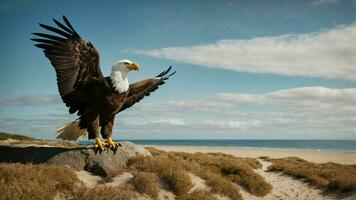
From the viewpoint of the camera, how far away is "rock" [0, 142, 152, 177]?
10586 mm

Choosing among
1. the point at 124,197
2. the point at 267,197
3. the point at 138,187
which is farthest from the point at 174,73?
the point at 267,197

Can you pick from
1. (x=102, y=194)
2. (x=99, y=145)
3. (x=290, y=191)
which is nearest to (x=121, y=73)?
(x=99, y=145)

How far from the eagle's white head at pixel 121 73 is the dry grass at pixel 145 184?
2.92 metres

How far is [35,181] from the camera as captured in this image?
852 cm

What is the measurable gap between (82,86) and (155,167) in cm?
406

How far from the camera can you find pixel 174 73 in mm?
12477

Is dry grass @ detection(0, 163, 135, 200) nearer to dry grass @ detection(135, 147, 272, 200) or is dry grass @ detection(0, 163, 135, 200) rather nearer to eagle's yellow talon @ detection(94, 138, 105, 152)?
eagle's yellow talon @ detection(94, 138, 105, 152)

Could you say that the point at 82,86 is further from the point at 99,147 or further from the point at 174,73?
the point at 174,73

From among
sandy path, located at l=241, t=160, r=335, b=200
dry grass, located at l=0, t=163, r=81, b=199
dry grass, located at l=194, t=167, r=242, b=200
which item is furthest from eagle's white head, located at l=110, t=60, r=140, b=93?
sandy path, located at l=241, t=160, r=335, b=200

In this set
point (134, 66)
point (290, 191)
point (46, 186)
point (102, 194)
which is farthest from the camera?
point (290, 191)

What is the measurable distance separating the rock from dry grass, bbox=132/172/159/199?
2.96ft

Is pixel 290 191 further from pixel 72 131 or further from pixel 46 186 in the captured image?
pixel 46 186

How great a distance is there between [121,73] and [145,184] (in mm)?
3472

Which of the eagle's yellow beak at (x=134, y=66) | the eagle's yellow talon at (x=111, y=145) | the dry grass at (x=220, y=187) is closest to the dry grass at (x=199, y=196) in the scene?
the dry grass at (x=220, y=187)
